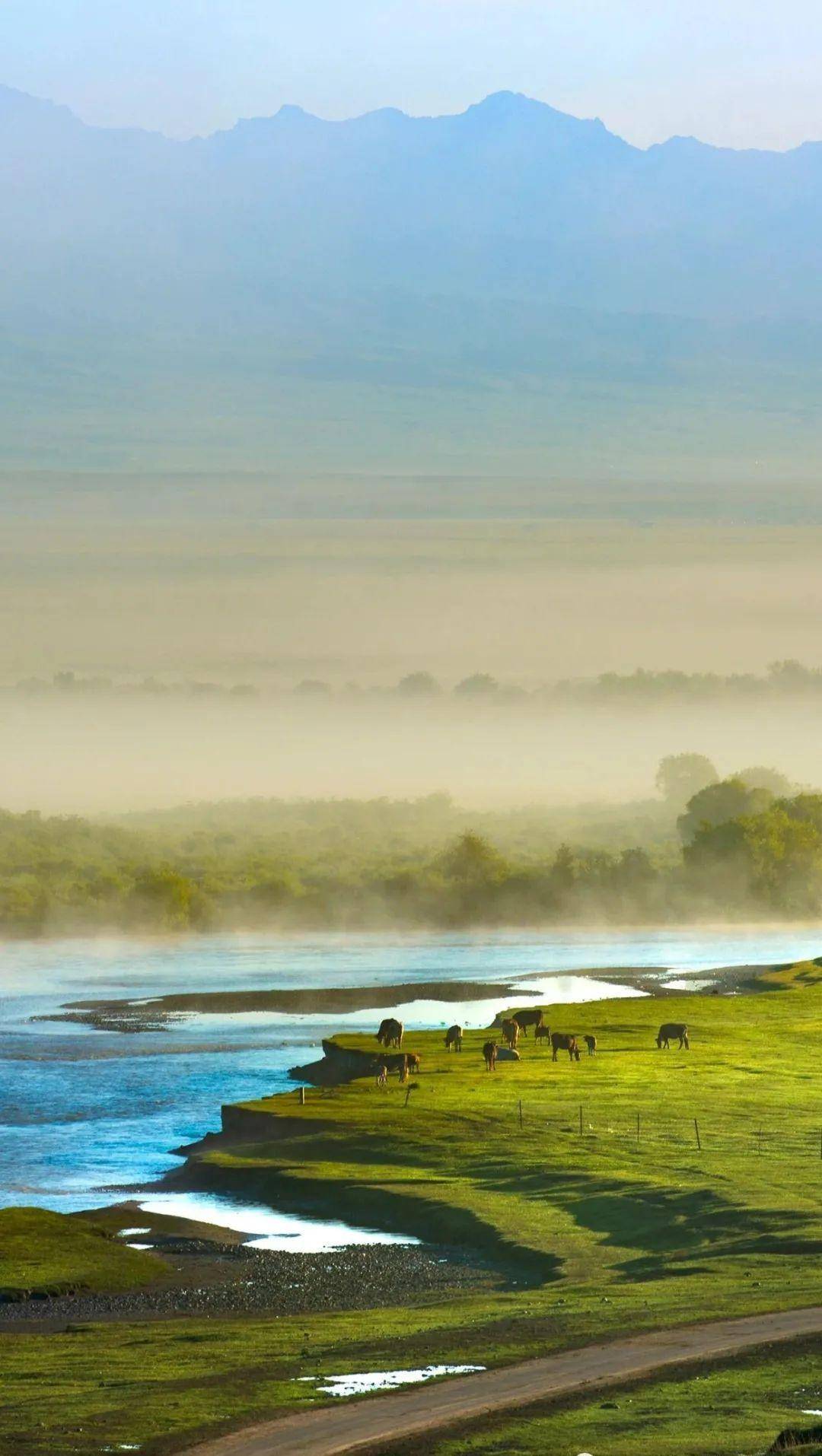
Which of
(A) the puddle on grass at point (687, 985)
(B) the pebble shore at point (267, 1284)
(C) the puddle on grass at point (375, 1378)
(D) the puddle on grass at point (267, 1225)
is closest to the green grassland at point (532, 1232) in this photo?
(C) the puddle on grass at point (375, 1378)

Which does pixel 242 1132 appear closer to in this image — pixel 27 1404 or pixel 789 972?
pixel 27 1404

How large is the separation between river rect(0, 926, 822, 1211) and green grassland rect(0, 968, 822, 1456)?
5.52 metres

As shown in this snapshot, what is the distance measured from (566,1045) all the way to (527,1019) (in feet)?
38.4

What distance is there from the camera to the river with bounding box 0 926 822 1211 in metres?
68.9

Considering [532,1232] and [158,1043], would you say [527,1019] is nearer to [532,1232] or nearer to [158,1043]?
[158,1043]

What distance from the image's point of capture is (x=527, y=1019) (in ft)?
320

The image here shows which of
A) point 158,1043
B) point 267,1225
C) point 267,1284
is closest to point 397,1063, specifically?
point 267,1225

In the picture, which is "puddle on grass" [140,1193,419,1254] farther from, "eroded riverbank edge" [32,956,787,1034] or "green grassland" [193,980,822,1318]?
"eroded riverbank edge" [32,956,787,1034]

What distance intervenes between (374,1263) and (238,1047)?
58335 millimetres

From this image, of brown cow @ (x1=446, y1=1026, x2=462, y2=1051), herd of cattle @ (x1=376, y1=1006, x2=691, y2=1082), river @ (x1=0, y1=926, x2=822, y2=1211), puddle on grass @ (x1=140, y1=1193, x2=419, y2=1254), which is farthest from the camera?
brown cow @ (x1=446, y1=1026, x2=462, y2=1051)

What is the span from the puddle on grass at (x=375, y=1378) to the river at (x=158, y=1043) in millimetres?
26325

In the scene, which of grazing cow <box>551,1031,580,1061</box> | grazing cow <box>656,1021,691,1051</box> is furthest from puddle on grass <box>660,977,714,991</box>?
grazing cow <box>551,1031,580,1061</box>

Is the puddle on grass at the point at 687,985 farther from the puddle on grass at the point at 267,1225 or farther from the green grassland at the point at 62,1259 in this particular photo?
the green grassland at the point at 62,1259

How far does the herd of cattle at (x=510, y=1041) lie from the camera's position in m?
81.5
